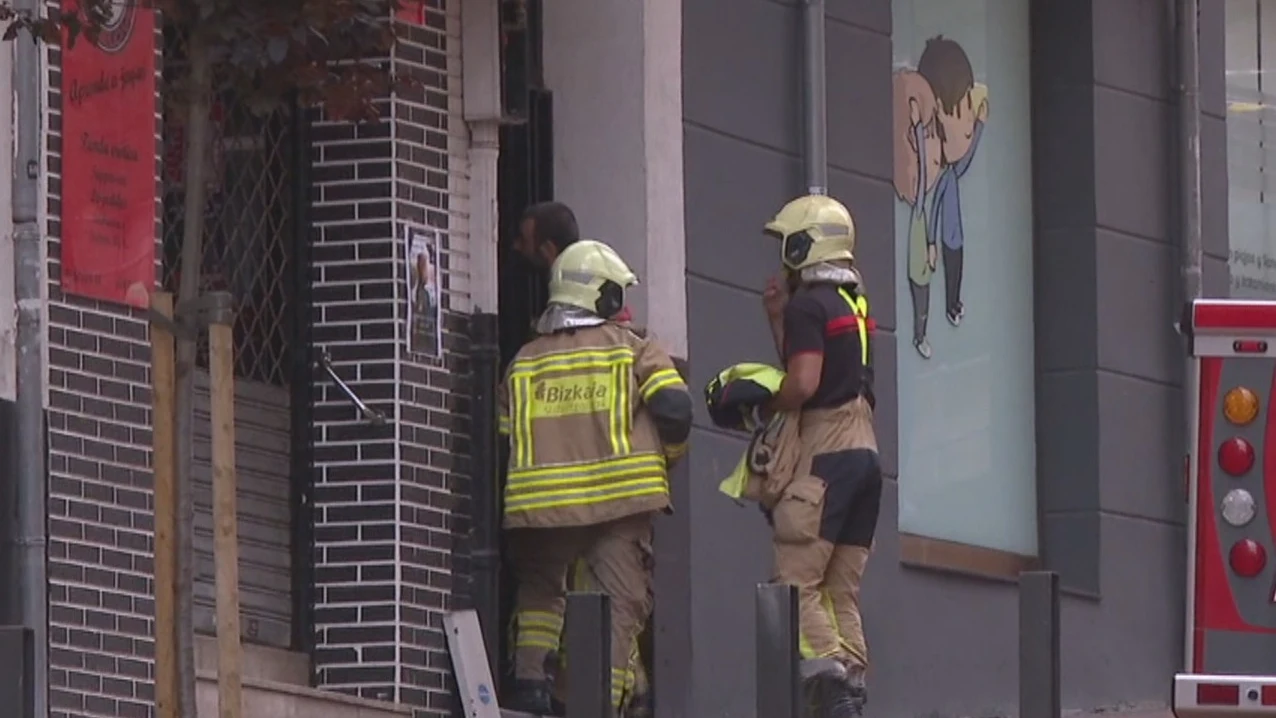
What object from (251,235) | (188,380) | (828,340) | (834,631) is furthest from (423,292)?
(188,380)

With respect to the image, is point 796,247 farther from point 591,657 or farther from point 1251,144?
point 1251,144

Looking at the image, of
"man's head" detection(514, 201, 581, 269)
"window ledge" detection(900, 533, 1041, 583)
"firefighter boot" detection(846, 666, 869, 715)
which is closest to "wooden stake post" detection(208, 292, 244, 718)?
"firefighter boot" detection(846, 666, 869, 715)

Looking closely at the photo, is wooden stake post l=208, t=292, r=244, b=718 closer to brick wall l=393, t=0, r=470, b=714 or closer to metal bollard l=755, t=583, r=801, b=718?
metal bollard l=755, t=583, r=801, b=718

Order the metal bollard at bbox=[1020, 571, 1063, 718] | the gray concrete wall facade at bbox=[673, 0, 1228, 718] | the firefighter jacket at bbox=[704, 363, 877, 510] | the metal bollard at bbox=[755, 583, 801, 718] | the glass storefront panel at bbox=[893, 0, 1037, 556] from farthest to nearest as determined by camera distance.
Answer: the glass storefront panel at bbox=[893, 0, 1037, 556], the gray concrete wall facade at bbox=[673, 0, 1228, 718], the firefighter jacket at bbox=[704, 363, 877, 510], the metal bollard at bbox=[1020, 571, 1063, 718], the metal bollard at bbox=[755, 583, 801, 718]

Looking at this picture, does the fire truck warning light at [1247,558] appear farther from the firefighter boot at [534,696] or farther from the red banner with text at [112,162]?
the red banner with text at [112,162]

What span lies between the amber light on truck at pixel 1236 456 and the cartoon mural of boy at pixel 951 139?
4974mm

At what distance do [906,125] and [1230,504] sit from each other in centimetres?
489

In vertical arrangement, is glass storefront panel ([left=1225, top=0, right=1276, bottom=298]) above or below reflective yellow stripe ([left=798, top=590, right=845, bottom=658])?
above

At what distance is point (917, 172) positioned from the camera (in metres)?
16.5

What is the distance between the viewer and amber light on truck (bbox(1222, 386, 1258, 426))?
38.4 feet

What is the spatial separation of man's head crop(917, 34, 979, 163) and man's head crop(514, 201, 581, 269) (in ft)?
11.4

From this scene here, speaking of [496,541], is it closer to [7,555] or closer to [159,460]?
[7,555]

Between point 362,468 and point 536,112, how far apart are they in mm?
1910

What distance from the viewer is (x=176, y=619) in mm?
9359
